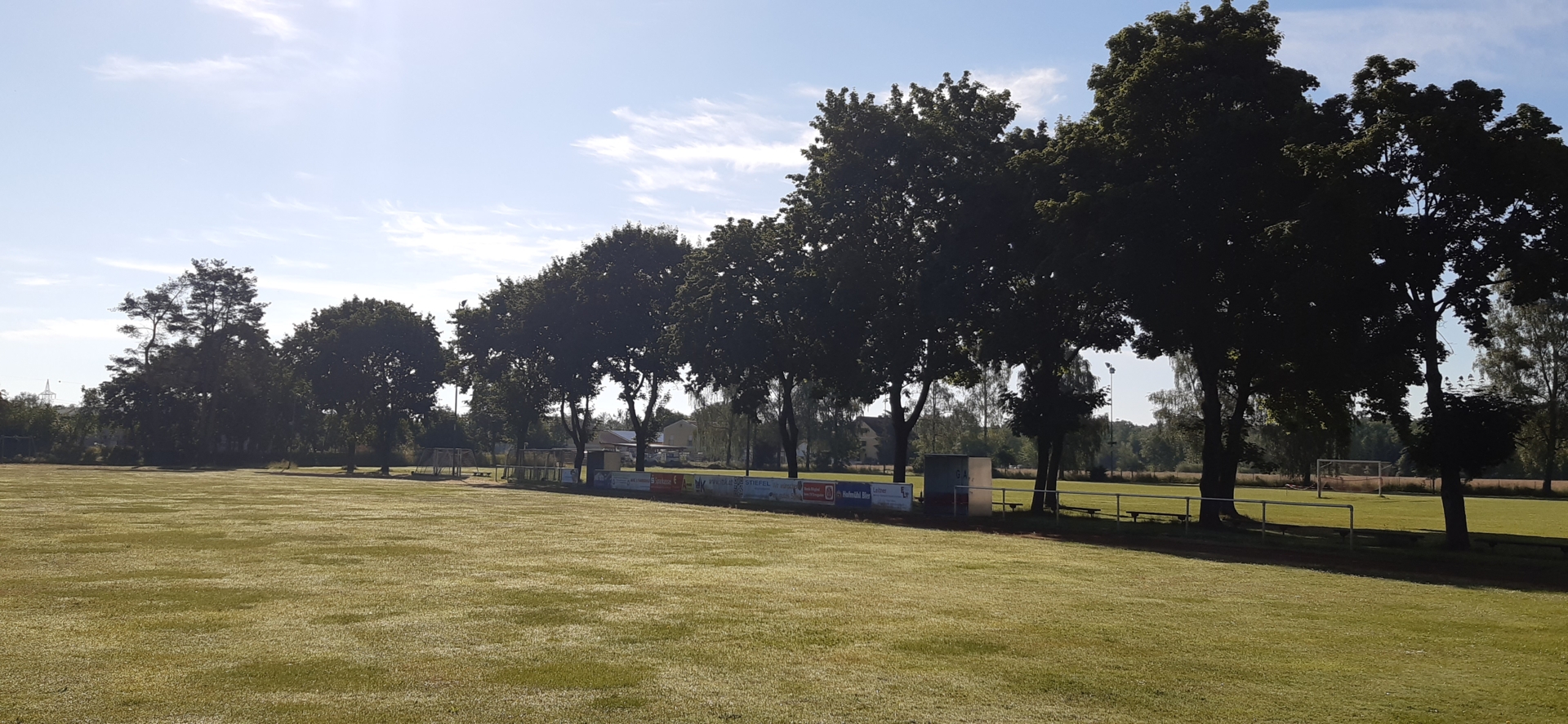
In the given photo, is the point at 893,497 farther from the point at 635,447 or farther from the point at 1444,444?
the point at 635,447

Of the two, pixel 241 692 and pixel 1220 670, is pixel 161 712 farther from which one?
pixel 1220 670

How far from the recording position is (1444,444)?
2912 cm

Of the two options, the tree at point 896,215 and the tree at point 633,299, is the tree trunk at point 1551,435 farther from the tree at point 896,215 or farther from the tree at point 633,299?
the tree at point 633,299

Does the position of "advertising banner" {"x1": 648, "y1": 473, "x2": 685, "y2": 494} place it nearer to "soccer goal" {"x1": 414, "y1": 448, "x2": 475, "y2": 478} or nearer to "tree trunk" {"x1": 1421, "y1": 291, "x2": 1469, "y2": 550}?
"soccer goal" {"x1": 414, "y1": 448, "x2": 475, "y2": 478}

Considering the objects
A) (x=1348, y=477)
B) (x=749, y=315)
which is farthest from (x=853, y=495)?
(x=1348, y=477)

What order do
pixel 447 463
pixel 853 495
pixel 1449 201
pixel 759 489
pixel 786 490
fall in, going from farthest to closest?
pixel 447 463 → pixel 759 489 → pixel 786 490 → pixel 853 495 → pixel 1449 201

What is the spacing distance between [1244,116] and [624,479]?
43312 millimetres

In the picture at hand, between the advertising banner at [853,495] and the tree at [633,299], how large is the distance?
29782 millimetres

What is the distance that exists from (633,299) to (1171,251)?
49.7 m

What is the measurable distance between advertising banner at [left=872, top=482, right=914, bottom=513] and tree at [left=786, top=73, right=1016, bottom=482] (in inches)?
258

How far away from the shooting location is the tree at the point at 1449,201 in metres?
26.8

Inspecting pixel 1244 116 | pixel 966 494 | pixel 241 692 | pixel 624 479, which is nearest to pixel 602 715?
pixel 241 692

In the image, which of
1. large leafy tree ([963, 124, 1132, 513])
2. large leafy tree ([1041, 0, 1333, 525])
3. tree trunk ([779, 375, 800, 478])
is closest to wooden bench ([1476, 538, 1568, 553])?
large leafy tree ([1041, 0, 1333, 525])

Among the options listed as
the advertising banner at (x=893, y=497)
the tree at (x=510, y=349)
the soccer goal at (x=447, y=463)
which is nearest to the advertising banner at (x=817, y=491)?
the advertising banner at (x=893, y=497)
